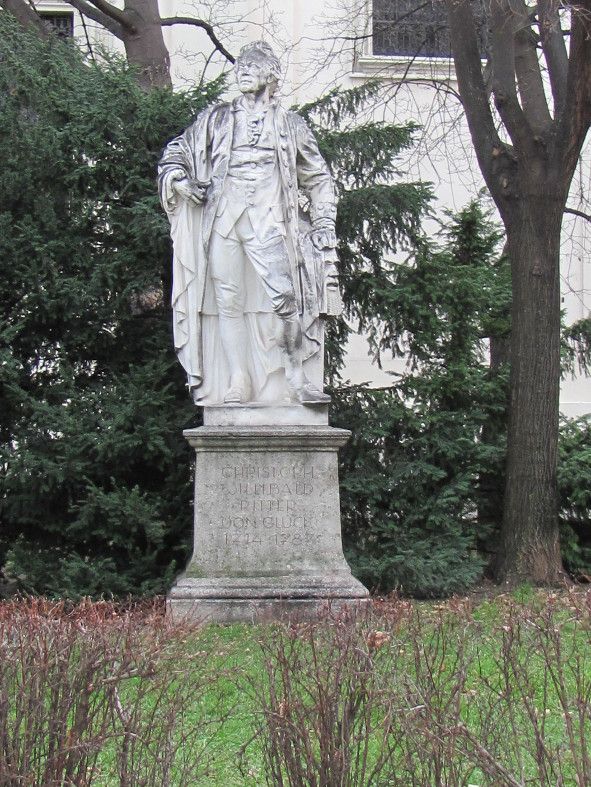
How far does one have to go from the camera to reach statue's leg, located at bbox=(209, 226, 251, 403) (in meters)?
8.95

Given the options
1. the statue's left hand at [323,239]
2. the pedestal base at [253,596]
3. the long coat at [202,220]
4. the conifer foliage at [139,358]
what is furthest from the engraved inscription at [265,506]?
the statue's left hand at [323,239]

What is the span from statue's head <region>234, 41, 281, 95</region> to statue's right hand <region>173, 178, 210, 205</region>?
0.75 meters

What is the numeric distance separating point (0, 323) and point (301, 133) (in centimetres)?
278

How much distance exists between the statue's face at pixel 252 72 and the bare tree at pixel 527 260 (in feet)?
7.44

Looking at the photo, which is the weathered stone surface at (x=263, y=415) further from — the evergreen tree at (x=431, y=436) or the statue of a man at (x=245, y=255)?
the evergreen tree at (x=431, y=436)

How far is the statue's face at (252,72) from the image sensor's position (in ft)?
29.6

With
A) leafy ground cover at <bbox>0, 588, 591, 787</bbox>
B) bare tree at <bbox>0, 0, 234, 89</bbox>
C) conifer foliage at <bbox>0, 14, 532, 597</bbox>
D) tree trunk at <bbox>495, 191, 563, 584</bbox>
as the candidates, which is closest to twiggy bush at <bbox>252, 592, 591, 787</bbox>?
leafy ground cover at <bbox>0, 588, 591, 787</bbox>

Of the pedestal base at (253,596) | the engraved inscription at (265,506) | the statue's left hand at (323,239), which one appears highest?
the statue's left hand at (323,239)

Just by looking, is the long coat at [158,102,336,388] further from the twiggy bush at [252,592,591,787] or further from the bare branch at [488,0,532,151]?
the twiggy bush at [252,592,591,787]

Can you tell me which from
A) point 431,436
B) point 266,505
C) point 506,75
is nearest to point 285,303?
point 266,505

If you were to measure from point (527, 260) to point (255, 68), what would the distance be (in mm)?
2873

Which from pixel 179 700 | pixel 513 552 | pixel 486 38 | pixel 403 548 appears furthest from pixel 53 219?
pixel 179 700

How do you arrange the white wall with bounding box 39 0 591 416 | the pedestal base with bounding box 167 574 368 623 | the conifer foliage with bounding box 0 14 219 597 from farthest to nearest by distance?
the white wall with bounding box 39 0 591 416, the conifer foliage with bounding box 0 14 219 597, the pedestal base with bounding box 167 574 368 623

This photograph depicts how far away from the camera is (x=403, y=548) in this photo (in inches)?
417
